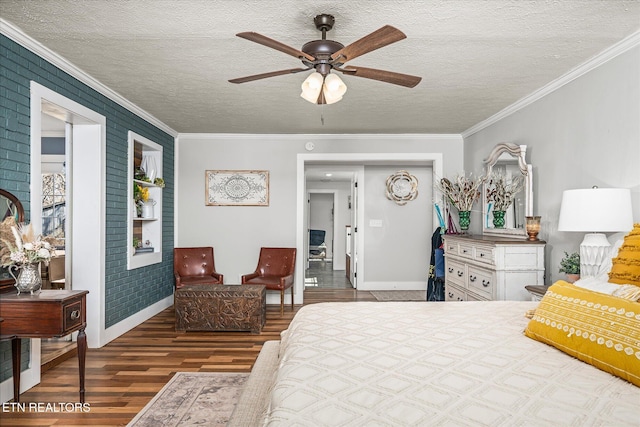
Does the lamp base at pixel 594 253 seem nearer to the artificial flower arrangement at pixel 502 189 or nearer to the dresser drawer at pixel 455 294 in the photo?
the artificial flower arrangement at pixel 502 189

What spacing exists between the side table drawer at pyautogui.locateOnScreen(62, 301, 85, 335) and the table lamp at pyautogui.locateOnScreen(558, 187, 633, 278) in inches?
126

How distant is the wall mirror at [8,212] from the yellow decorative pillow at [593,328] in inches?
119

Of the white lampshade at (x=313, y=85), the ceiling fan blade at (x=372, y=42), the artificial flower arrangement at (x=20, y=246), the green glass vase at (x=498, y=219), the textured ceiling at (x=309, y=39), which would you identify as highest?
the textured ceiling at (x=309, y=39)

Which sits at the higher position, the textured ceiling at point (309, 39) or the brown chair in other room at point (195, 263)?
the textured ceiling at point (309, 39)

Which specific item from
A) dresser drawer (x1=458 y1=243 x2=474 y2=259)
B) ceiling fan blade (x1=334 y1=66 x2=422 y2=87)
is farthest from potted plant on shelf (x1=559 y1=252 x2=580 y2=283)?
ceiling fan blade (x1=334 y1=66 x2=422 y2=87)

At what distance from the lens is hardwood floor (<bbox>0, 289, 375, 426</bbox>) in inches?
99.4

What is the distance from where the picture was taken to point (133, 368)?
10.9ft

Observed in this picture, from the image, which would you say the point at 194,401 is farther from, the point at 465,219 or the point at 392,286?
the point at 392,286

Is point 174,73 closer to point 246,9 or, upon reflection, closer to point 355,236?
point 246,9

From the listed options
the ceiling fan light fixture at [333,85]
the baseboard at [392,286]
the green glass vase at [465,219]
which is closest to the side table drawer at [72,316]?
the ceiling fan light fixture at [333,85]

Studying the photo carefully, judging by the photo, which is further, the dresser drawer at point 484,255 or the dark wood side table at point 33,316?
the dresser drawer at point 484,255

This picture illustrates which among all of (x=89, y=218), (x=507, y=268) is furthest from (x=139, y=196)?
(x=507, y=268)

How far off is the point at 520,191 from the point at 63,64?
420cm

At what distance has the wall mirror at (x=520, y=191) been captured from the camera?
3898 mm
